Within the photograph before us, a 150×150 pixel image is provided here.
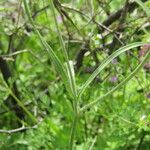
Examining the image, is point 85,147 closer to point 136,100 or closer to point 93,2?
point 136,100

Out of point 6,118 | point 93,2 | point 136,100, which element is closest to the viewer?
point 93,2

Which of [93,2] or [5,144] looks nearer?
[93,2]

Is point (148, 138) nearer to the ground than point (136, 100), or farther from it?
nearer to the ground

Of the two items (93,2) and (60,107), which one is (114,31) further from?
(60,107)

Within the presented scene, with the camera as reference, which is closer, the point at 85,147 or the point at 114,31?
the point at 114,31

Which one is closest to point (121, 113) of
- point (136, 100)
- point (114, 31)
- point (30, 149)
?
point (136, 100)

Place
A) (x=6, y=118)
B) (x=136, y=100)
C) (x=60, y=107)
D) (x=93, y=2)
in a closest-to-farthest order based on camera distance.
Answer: (x=93, y=2) → (x=136, y=100) → (x=60, y=107) → (x=6, y=118)

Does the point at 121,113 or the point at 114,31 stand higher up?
the point at 114,31

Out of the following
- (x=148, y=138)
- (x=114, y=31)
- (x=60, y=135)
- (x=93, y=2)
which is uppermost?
(x=93, y=2)

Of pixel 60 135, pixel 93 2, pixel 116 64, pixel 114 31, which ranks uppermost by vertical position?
pixel 93 2

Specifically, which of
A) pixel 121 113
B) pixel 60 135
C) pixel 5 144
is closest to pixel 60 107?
pixel 60 135
